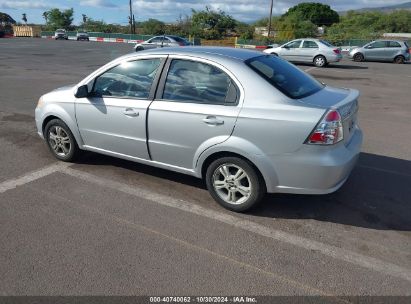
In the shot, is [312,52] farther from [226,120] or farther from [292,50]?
[226,120]

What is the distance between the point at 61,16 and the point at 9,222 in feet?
319

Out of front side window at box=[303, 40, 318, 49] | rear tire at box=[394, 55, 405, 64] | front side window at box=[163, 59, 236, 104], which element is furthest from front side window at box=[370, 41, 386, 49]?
front side window at box=[163, 59, 236, 104]

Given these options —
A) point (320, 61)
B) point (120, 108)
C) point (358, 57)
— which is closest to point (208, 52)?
point (120, 108)

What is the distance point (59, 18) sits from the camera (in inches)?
3467

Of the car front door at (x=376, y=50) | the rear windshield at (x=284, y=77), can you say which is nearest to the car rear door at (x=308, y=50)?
the car front door at (x=376, y=50)

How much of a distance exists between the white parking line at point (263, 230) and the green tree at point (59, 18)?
9346 centimetres

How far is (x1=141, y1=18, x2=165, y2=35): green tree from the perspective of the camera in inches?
2603

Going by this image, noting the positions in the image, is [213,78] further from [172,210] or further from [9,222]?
[9,222]

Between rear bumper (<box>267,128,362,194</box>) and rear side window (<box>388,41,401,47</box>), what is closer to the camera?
rear bumper (<box>267,128,362,194</box>)

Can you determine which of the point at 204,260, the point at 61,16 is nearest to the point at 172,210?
the point at 204,260

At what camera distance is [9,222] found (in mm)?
3541

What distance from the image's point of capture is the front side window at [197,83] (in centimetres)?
365

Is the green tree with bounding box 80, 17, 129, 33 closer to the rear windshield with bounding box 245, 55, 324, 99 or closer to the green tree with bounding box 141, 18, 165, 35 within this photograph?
the green tree with bounding box 141, 18, 165, 35

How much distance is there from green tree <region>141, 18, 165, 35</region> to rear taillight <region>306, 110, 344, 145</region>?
2578 inches
